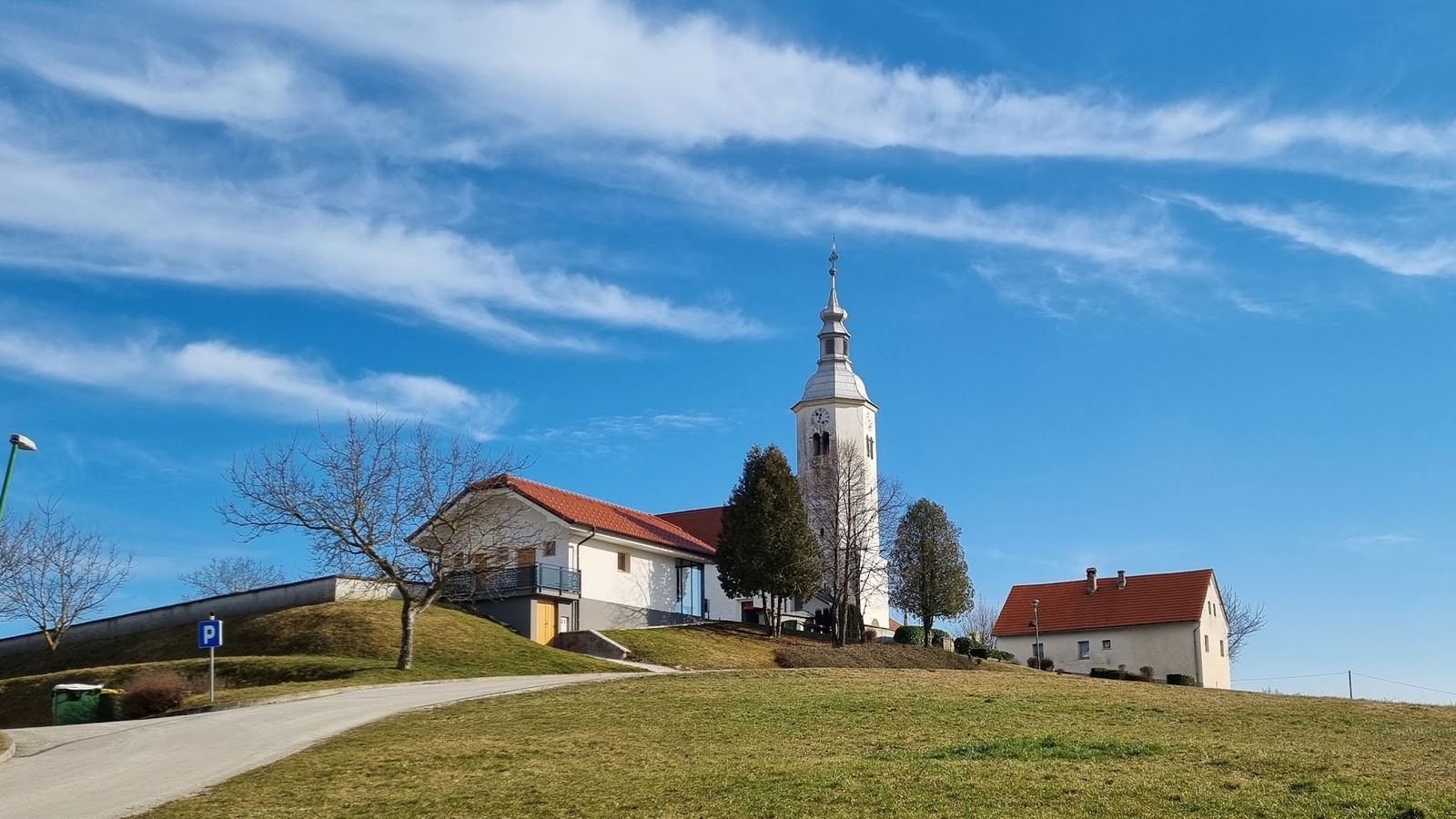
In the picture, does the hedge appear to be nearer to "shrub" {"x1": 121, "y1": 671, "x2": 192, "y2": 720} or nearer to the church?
the church

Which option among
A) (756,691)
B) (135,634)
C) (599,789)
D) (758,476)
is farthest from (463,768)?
(758,476)

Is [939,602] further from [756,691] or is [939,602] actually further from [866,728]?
[866,728]

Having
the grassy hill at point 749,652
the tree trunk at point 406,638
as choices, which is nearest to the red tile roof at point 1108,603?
the grassy hill at point 749,652

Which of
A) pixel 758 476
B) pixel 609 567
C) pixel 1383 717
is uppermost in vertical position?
pixel 758 476

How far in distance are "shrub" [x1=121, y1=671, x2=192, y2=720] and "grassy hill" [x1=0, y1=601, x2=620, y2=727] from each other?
101cm

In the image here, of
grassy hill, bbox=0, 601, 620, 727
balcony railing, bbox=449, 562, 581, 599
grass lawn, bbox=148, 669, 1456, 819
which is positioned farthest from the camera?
balcony railing, bbox=449, 562, 581, 599

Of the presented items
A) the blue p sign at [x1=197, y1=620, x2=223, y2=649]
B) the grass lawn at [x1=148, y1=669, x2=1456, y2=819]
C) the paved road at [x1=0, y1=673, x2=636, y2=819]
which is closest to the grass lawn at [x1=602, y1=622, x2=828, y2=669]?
the paved road at [x1=0, y1=673, x2=636, y2=819]

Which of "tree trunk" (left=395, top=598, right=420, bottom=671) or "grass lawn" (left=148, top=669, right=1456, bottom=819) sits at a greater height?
"tree trunk" (left=395, top=598, right=420, bottom=671)

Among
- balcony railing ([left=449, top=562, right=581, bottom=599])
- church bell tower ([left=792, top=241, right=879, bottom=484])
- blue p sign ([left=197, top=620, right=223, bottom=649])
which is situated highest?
church bell tower ([left=792, top=241, right=879, bottom=484])

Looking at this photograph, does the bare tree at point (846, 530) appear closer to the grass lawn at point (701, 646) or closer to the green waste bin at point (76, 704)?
the grass lawn at point (701, 646)

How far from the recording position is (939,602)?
194 ft

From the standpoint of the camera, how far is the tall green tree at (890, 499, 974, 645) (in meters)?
59.2

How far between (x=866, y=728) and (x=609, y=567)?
27.3 m

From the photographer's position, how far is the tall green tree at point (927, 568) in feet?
194
